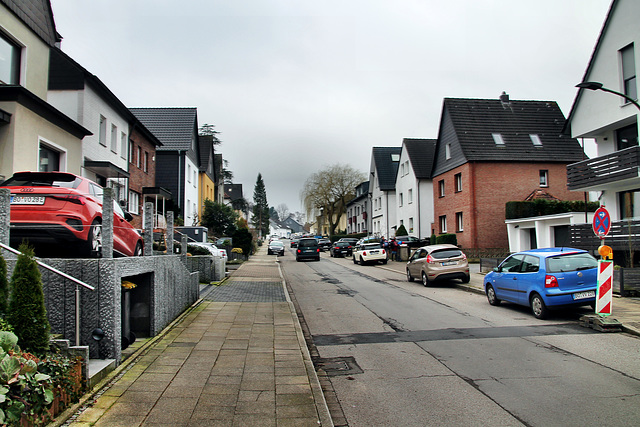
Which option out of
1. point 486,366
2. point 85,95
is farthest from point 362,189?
point 486,366

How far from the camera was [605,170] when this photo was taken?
19.9 metres

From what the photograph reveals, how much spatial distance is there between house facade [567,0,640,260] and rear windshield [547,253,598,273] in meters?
8.69

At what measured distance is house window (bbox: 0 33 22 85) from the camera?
14578 millimetres

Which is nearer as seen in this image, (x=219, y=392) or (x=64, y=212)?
(x=219, y=392)

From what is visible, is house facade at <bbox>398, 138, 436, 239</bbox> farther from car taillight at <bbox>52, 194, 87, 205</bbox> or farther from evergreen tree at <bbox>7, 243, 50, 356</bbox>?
evergreen tree at <bbox>7, 243, 50, 356</bbox>

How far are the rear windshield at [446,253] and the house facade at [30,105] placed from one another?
13741 millimetres

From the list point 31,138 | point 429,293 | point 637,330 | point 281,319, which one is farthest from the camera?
point 429,293

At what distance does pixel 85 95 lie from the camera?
20297 mm

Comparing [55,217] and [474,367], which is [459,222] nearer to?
[474,367]

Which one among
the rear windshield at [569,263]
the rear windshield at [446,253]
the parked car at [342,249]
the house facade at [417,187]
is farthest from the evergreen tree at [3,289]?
the parked car at [342,249]

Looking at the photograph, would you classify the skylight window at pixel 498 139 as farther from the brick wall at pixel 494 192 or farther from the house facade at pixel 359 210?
the house facade at pixel 359 210

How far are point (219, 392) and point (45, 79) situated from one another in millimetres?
15676

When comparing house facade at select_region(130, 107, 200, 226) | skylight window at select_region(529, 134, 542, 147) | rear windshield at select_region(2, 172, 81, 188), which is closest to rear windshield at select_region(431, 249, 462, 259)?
rear windshield at select_region(2, 172, 81, 188)

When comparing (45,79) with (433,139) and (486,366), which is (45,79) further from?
(433,139)
